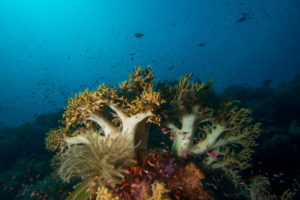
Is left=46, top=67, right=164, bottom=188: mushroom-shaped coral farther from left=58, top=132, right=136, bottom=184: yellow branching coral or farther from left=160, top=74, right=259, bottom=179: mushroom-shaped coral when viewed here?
left=160, top=74, right=259, bottom=179: mushroom-shaped coral

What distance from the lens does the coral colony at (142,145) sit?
3.17 m

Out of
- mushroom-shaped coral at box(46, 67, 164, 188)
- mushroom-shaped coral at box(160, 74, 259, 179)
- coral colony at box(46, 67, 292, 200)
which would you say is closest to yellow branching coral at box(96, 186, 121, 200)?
coral colony at box(46, 67, 292, 200)

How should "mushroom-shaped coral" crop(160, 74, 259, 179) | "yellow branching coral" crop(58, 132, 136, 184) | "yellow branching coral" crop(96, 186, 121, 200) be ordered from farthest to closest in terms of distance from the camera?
"mushroom-shaped coral" crop(160, 74, 259, 179), "yellow branching coral" crop(58, 132, 136, 184), "yellow branching coral" crop(96, 186, 121, 200)

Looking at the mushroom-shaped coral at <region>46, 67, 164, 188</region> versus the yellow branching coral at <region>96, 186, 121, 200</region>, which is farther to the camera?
the mushroom-shaped coral at <region>46, 67, 164, 188</region>

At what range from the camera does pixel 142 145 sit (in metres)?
4.21

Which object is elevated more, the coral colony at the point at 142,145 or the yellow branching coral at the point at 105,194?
the coral colony at the point at 142,145

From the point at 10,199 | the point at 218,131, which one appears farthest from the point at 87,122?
the point at 10,199

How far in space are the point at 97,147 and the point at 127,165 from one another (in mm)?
703

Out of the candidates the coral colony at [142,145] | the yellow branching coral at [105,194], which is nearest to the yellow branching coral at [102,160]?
the coral colony at [142,145]

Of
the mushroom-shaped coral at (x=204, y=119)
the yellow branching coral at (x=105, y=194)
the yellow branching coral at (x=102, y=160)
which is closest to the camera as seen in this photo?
the yellow branching coral at (x=105, y=194)

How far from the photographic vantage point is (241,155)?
4871 mm

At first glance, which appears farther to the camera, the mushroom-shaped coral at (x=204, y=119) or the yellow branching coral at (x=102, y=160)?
the mushroom-shaped coral at (x=204, y=119)

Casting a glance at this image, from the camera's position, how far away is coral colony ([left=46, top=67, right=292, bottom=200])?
125 inches

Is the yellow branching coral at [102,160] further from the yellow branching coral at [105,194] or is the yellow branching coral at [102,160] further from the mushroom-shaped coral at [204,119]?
the mushroom-shaped coral at [204,119]
